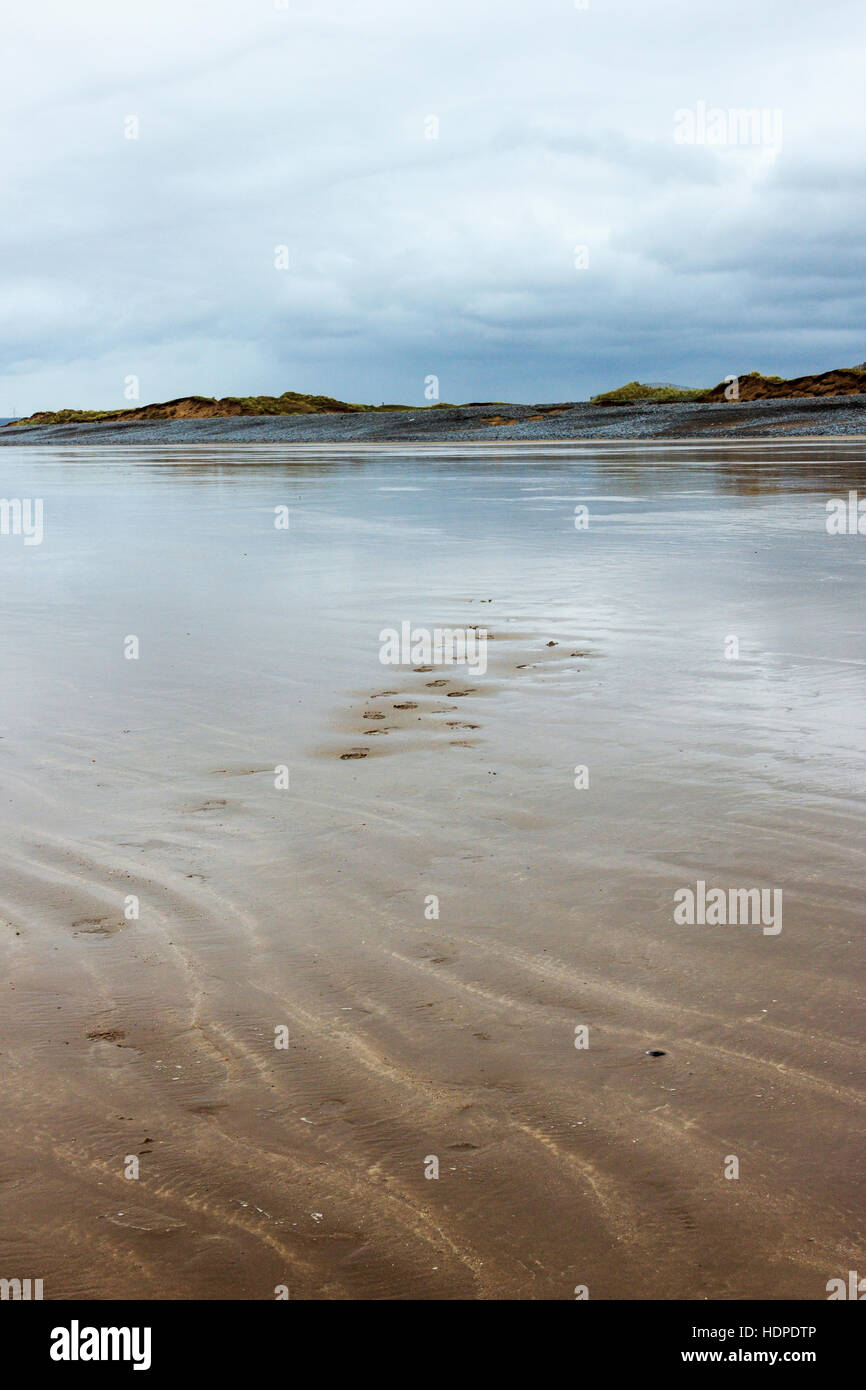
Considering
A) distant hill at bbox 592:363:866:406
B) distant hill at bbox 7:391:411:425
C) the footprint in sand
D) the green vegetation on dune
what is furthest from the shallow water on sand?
distant hill at bbox 7:391:411:425

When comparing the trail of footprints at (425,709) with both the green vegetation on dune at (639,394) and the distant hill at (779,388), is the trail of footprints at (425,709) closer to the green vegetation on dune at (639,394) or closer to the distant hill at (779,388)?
the distant hill at (779,388)

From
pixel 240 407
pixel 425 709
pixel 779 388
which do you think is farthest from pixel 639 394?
pixel 425 709

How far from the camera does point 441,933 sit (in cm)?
421

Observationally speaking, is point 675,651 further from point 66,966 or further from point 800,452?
point 800,452

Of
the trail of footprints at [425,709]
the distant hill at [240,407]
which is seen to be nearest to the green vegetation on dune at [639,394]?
the distant hill at [240,407]

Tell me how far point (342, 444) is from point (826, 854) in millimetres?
61215

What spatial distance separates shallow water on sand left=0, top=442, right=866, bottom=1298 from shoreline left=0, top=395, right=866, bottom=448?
4125 centimetres

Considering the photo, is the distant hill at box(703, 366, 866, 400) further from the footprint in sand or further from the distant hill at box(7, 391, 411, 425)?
the footprint in sand

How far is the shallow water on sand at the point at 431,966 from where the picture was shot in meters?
2.78

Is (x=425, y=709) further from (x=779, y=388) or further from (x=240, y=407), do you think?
(x=240, y=407)

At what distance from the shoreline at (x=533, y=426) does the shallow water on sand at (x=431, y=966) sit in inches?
1624
